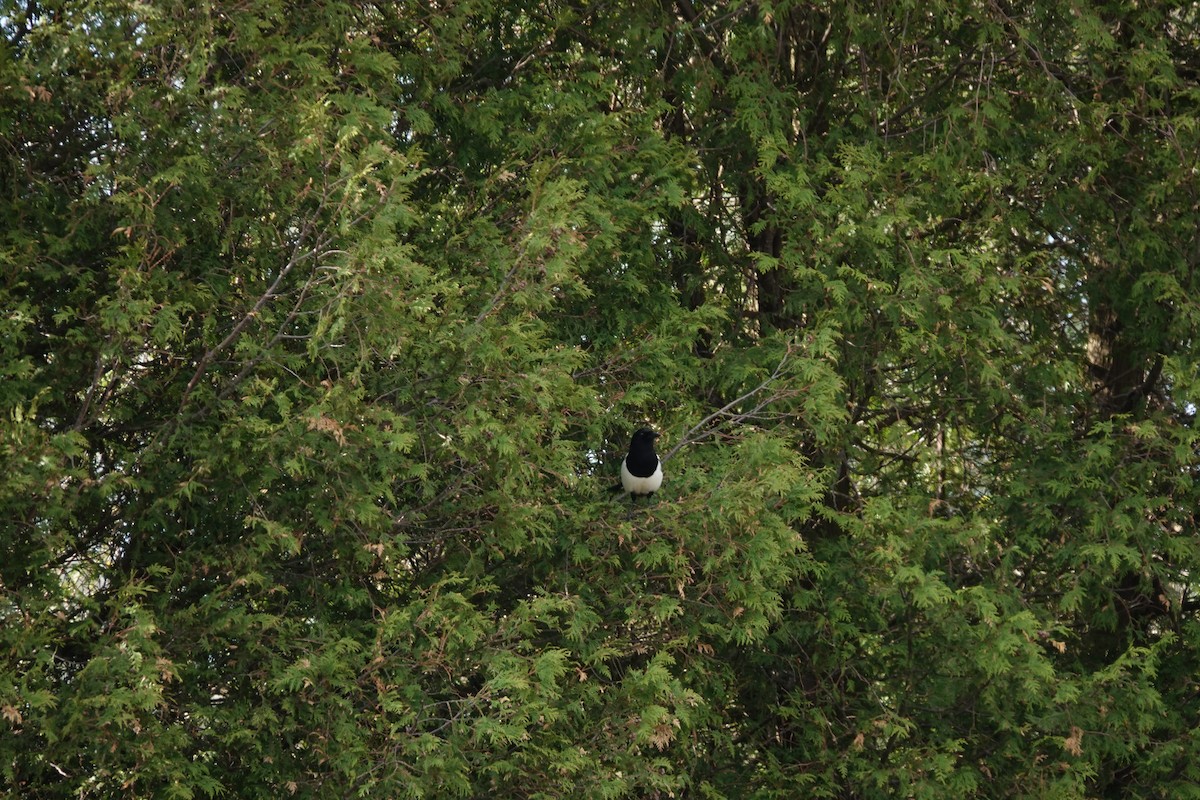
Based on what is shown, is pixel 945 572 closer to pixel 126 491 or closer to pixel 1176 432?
pixel 1176 432

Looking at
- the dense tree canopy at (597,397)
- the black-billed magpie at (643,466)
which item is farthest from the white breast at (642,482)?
the dense tree canopy at (597,397)

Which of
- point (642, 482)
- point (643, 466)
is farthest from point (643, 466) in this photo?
point (642, 482)

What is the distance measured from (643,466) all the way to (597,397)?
2.91ft

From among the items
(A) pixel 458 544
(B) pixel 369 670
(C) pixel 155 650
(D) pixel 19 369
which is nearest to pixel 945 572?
(A) pixel 458 544

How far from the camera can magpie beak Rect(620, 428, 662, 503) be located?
8.05 metres

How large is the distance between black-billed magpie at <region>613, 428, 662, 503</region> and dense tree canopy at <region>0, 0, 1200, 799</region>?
200 mm

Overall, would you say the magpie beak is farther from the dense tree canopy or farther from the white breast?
the dense tree canopy

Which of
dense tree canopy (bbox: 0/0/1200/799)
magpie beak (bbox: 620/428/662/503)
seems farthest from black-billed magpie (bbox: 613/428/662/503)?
dense tree canopy (bbox: 0/0/1200/799)

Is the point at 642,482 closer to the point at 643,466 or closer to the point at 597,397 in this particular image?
the point at 643,466

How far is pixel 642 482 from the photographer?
8172mm

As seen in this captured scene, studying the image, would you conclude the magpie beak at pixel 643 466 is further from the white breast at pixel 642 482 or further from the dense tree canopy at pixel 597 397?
the dense tree canopy at pixel 597 397

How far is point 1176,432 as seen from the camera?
9.41 meters

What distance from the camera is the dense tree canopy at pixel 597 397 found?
702cm

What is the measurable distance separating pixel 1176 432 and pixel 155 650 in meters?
6.50
